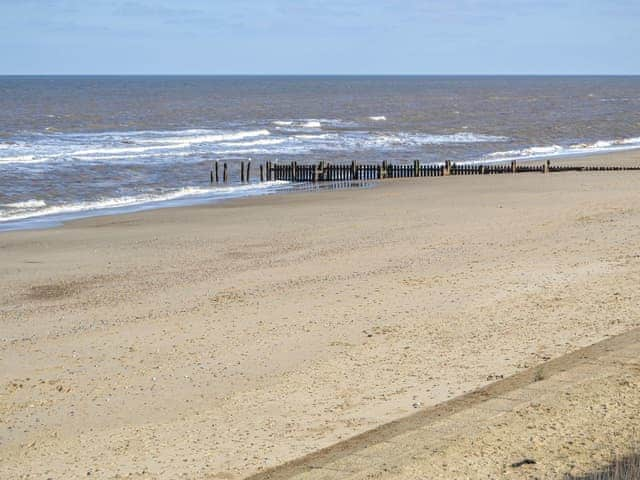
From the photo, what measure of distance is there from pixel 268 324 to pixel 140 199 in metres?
19.4

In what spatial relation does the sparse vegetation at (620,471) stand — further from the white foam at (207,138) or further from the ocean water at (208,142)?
the white foam at (207,138)

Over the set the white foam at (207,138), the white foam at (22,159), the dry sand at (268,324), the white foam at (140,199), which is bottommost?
the white foam at (140,199)

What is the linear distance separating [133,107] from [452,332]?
10003 centimetres

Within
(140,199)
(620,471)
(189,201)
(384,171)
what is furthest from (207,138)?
(620,471)

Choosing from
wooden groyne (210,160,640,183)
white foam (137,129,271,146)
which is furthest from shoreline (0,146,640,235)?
white foam (137,129,271,146)

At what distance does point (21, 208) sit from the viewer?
2933cm

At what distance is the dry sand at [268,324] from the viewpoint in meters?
9.07

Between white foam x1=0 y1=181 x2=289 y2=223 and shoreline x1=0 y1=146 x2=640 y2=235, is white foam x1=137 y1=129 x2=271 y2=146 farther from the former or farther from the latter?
shoreline x1=0 y1=146 x2=640 y2=235

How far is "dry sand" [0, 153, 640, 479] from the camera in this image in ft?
29.8

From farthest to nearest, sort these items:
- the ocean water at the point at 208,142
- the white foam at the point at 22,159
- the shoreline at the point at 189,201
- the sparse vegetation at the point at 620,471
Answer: the white foam at the point at 22,159 < the ocean water at the point at 208,142 < the shoreline at the point at 189,201 < the sparse vegetation at the point at 620,471

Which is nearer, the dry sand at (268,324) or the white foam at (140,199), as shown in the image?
the dry sand at (268,324)

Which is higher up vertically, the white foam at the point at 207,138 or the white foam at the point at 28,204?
the white foam at the point at 207,138

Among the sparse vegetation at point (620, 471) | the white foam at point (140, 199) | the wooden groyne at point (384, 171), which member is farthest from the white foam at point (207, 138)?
Answer: the sparse vegetation at point (620, 471)

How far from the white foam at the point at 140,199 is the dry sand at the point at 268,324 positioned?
4552 millimetres
